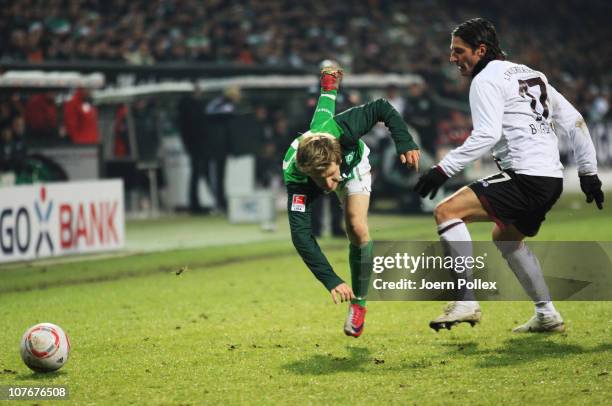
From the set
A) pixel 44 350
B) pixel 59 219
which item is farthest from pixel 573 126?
pixel 59 219

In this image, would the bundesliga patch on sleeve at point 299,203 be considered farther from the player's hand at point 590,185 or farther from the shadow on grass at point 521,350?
the player's hand at point 590,185

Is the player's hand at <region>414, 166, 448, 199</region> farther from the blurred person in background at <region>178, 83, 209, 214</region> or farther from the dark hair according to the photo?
the blurred person in background at <region>178, 83, 209, 214</region>

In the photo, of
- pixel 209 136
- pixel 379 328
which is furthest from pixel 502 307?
pixel 209 136

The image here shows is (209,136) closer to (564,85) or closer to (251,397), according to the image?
(251,397)

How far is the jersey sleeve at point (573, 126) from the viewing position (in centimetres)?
754

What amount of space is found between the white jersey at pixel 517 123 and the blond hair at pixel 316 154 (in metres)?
0.79

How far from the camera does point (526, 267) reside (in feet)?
25.2

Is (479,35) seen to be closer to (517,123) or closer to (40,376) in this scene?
(517,123)

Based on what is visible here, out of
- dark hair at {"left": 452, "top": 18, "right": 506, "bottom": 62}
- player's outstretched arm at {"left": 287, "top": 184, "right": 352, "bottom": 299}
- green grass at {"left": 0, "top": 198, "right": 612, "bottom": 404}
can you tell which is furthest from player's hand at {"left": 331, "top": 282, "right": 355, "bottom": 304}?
dark hair at {"left": 452, "top": 18, "right": 506, "bottom": 62}

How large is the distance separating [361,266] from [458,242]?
72cm

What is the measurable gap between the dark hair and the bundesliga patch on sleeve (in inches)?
60.9

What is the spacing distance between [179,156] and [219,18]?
798 cm

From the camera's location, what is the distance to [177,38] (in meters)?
26.0

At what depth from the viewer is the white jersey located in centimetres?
706
